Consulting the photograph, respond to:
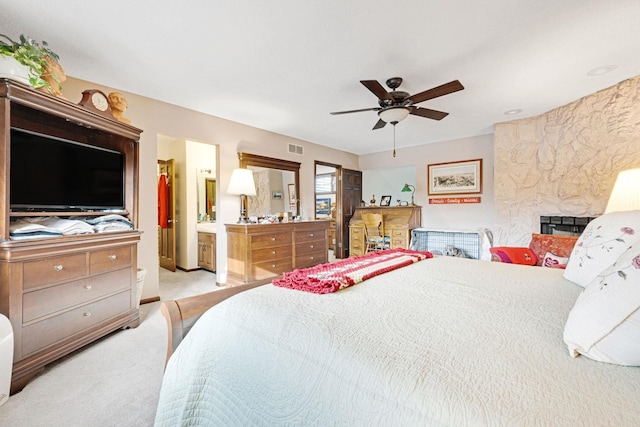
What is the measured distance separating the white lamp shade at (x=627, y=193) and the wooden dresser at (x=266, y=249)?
3.36 metres

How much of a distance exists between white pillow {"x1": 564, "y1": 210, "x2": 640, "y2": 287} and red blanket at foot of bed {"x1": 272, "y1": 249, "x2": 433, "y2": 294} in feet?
→ 2.85

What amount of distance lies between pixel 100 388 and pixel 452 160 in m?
5.63

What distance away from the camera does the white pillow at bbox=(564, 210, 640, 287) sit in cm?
121

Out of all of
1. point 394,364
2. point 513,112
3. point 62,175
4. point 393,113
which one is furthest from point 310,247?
point 394,364

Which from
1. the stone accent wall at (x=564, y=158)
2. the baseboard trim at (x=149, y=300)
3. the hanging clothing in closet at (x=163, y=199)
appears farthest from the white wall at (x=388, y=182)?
the baseboard trim at (x=149, y=300)

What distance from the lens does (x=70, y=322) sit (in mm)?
1952

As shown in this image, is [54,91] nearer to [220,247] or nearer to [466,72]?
[220,247]

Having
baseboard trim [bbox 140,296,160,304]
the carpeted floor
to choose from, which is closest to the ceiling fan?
the carpeted floor

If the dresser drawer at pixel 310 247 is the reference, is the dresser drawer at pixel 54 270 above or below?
above

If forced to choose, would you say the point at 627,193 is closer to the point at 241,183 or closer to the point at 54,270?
the point at 241,183

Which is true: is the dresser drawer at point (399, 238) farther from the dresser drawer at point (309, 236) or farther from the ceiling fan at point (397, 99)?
the ceiling fan at point (397, 99)

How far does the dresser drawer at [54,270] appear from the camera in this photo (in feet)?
5.67

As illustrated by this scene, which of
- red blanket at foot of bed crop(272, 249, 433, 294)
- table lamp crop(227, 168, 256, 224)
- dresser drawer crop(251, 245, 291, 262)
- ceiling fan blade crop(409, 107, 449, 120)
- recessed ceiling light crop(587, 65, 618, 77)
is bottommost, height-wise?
dresser drawer crop(251, 245, 291, 262)

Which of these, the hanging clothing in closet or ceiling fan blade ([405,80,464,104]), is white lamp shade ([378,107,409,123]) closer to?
ceiling fan blade ([405,80,464,104])
